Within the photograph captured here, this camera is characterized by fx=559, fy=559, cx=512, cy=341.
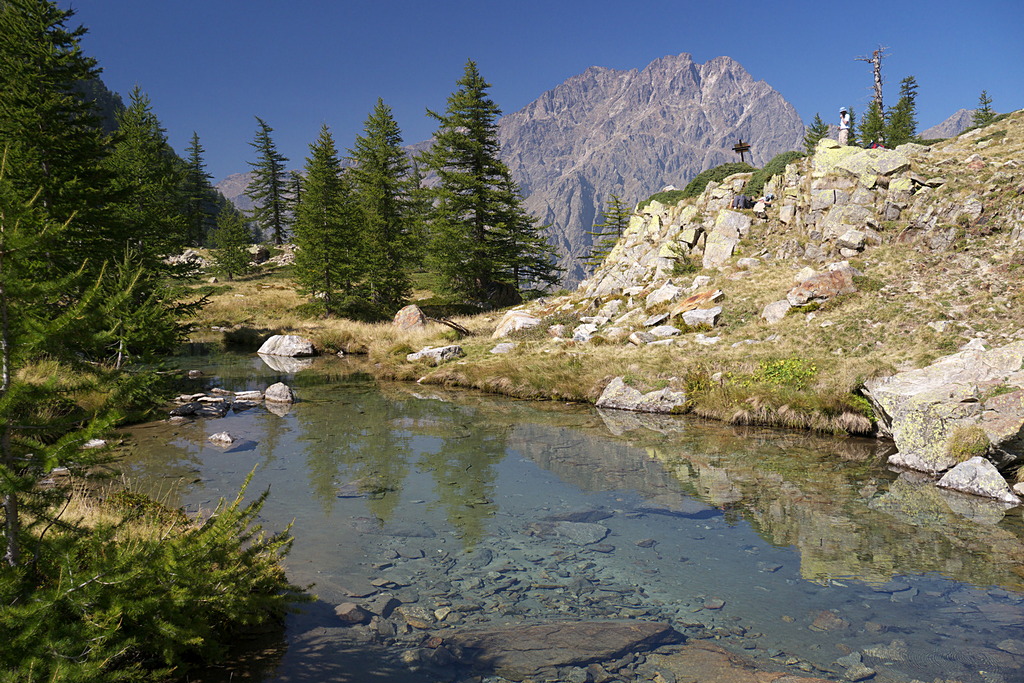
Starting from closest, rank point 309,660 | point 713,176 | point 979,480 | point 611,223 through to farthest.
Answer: point 309,660 → point 979,480 → point 713,176 → point 611,223

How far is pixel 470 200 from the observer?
41.2 metres

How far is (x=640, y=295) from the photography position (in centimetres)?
3003

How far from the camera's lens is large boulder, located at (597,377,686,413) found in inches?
723

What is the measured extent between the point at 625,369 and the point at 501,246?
23687 mm

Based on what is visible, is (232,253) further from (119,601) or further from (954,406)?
(119,601)

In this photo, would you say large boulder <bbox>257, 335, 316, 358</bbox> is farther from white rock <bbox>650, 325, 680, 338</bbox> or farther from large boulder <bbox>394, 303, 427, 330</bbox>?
white rock <bbox>650, 325, 680, 338</bbox>

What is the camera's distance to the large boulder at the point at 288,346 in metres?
33.9

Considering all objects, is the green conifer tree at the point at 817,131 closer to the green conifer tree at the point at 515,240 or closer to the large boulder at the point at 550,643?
the green conifer tree at the point at 515,240

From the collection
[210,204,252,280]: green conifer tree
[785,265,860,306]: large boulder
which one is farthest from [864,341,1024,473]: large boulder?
[210,204,252,280]: green conifer tree

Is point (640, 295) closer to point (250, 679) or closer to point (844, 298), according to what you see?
point (844, 298)

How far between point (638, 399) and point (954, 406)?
857 centimetres

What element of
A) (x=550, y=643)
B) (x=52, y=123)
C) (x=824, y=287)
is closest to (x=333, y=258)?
(x=52, y=123)

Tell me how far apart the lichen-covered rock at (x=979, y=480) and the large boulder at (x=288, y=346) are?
31136 millimetres

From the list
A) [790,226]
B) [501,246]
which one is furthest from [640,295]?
[501,246]
